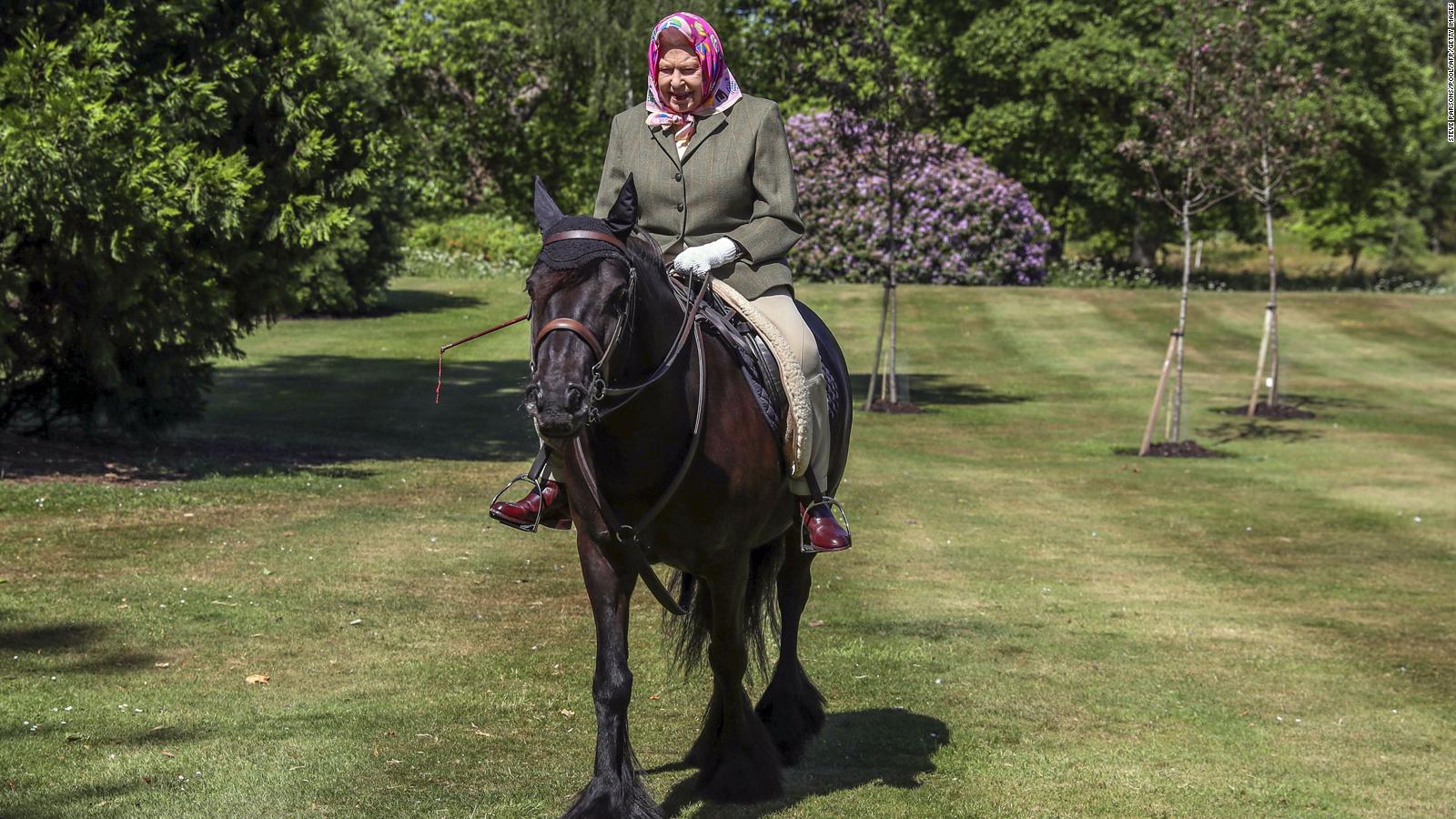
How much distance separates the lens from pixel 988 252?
52.0 m

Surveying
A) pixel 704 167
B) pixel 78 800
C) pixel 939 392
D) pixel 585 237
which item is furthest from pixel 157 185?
pixel 939 392

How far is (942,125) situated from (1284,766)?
54162 millimetres

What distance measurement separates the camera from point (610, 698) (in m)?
6.70

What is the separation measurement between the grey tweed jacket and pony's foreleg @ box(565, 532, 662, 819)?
166cm

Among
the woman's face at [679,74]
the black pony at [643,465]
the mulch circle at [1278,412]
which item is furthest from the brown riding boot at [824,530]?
the mulch circle at [1278,412]

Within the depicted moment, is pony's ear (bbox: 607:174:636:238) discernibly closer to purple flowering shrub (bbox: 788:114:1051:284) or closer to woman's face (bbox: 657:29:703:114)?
woman's face (bbox: 657:29:703:114)

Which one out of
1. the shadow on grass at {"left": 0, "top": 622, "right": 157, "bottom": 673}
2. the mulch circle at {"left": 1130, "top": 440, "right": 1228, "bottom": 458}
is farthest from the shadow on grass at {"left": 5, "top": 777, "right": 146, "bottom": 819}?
the mulch circle at {"left": 1130, "top": 440, "right": 1228, "bottom": 458}

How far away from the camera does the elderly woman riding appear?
7430 millimetres

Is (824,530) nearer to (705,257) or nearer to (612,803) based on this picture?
(705,257)

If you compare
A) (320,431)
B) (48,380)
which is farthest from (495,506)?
(320,431)

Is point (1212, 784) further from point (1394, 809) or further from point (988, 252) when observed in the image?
point (988, 252)

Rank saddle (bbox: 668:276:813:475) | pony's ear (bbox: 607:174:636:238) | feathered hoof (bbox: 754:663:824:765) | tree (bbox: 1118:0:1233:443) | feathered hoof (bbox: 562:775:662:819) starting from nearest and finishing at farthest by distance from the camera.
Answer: pony's ear (bbox: 607:174:636:238) < feathered hoof (bbox: 562:775:662:819) < saddle (bbox: 668:276:813:475) < feathered hoof (bbox: 754:663:824:765) < tree (bbox: 1118:0:1233:443)

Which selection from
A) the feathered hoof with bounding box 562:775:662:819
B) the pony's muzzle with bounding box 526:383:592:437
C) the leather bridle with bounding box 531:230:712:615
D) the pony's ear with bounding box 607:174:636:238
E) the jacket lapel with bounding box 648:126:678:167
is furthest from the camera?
the jacket lapel with bounding box 648:126:678:167

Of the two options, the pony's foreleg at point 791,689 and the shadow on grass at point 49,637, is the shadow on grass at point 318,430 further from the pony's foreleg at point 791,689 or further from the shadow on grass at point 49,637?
the pony's foreleg at point 791,689
